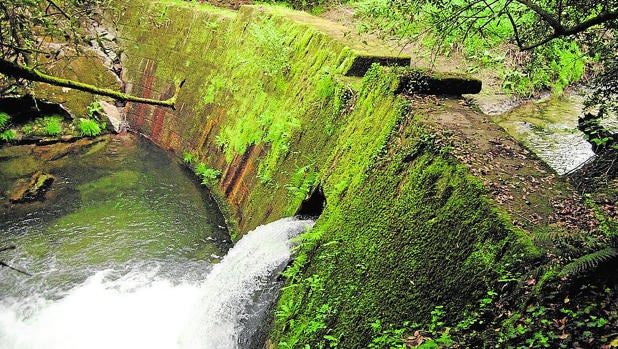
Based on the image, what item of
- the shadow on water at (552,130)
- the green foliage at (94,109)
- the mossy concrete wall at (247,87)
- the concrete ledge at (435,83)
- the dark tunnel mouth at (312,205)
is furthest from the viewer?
the green foliage at (94,109)

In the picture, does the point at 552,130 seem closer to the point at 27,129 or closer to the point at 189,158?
the point at 189,158

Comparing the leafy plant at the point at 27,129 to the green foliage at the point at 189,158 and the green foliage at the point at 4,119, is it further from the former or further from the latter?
the green foliage at the point at 189,158

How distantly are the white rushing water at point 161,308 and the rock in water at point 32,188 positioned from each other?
2.80m

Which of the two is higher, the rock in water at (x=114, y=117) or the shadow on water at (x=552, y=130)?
the shadow on water at (x=552, y=130)

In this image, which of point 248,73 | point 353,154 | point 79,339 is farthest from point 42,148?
point 353,154

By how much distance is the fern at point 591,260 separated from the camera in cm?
215

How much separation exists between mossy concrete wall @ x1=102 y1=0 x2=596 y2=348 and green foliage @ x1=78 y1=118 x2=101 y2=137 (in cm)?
247

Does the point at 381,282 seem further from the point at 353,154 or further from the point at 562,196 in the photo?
the point at 353,154

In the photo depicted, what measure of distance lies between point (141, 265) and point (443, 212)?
5109 millimetres

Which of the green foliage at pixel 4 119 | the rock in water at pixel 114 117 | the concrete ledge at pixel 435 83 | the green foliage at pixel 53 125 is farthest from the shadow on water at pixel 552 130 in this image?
the green foliage at pixel 4 119

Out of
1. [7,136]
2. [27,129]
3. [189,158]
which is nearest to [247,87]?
[189,158]

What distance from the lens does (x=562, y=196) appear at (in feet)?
9.91

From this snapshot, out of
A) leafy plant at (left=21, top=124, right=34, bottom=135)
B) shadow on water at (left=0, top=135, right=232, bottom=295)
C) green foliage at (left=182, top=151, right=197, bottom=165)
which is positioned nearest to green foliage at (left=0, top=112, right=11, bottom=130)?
leafy plant at (left=21, top=124, right=34, bottom=135)

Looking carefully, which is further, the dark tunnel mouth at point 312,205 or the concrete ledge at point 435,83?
the dark tunnel mouth at point 312,205
